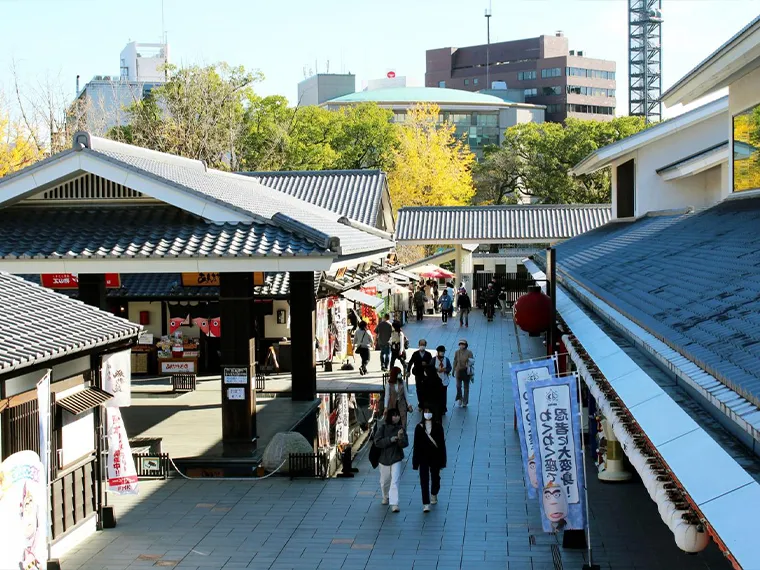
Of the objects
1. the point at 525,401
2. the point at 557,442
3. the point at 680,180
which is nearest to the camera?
the point at 557,442

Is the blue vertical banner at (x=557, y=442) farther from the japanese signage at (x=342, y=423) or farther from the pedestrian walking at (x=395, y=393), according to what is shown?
the japanese signage at (x=342, y=423)

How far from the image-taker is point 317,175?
3625 cm

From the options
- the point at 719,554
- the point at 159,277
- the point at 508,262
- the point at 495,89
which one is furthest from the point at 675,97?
the point at 495,89

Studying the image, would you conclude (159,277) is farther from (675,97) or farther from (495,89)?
(495,89)

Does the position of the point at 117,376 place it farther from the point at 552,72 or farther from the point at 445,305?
the point at 552,72

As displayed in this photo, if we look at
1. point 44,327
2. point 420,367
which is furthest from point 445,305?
point 44,327

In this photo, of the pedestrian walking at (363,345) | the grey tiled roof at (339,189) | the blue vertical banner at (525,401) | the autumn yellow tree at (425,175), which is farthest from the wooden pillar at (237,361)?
the autumn yellow tree at (425,175)

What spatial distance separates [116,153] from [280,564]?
10292 millimetres

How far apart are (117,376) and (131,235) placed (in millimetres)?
2898

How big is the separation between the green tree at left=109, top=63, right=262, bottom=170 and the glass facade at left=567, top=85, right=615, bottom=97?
6524cm

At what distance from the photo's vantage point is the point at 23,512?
8.41 meters

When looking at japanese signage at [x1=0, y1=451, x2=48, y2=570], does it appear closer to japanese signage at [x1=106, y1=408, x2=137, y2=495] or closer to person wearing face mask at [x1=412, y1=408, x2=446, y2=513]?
japanese signage at [x1=106, y1=408, x2=137, y2=495]

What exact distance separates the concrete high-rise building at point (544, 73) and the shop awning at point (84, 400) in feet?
342

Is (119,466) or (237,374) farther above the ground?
(237,374)
